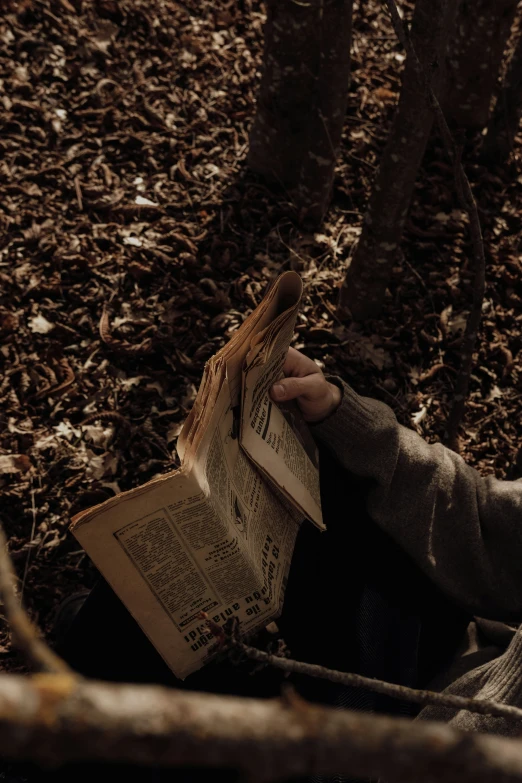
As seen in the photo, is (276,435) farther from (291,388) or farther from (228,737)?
(228,737)

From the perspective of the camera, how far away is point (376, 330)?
10.9 ft

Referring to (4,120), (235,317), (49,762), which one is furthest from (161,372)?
(49,762)

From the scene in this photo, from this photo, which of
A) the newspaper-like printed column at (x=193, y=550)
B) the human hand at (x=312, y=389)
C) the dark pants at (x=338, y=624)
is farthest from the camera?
the human hand at (x=312, y=389)

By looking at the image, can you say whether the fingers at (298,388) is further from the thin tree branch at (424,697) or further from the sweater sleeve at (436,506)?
the thin tree branch at (424,697)

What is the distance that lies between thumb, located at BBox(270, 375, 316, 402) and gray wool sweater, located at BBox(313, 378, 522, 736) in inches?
5.4

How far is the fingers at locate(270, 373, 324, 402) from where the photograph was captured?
1.84m

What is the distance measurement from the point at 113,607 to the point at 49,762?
1.44 m

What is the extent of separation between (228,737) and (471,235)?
2620mm

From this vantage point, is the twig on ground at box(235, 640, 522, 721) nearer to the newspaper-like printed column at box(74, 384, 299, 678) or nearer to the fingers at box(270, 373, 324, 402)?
the newspaper-like printed column at box(74, 384, 299, 678)

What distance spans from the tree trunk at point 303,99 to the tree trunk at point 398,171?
1.77 ft

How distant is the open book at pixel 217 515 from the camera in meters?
1.43

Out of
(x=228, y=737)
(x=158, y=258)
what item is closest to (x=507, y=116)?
(x=158, y=258)

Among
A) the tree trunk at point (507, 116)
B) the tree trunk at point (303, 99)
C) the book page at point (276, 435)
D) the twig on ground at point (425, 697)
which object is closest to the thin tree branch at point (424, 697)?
the twig on ground at point (425, 697)

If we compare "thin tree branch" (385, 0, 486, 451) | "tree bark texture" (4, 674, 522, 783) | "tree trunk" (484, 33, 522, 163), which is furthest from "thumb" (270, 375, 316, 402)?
"tree trunk" (484, 33, 522, 163)
